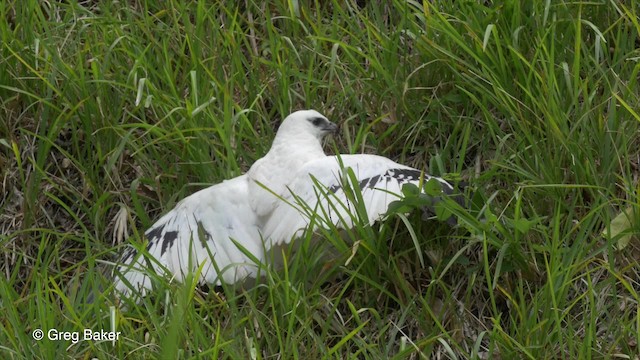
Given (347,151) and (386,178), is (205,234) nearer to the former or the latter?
(386,178)

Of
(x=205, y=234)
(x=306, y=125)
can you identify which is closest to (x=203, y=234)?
(x=205, y=234)

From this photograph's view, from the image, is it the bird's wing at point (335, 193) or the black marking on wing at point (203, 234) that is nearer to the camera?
the bird's wing at point (335, 193)

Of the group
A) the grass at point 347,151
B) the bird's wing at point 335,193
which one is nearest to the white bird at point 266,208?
the bird's wing at point 335,193

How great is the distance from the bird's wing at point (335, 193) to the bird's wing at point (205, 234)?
0.11 meters

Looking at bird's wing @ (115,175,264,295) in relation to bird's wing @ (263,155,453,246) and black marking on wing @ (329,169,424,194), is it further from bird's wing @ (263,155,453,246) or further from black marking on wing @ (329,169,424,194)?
black marking on wing @ (329,169,424,194)

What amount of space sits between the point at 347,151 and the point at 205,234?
34.1 inches

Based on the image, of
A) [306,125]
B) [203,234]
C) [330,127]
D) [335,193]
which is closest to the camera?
[335,193]

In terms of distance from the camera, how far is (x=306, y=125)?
17.4ft

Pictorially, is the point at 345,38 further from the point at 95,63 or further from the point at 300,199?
the point at 300,199

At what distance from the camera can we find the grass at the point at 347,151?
439 cm

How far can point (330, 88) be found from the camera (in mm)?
5727

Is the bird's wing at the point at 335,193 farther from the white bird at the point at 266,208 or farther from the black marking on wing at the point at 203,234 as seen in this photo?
the black marking on wing at the point at 203,234

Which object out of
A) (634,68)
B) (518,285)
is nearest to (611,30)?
(634,68)

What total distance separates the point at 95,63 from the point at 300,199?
135 cm
